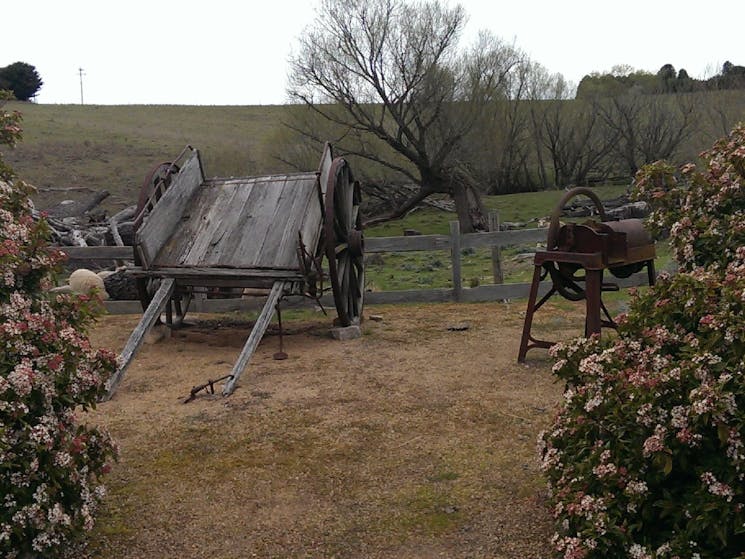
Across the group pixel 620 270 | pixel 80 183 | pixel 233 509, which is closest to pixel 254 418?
pixel 233 509

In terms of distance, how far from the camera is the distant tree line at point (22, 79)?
50.7 m

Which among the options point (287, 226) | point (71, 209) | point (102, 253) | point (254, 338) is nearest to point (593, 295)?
point (254, 338)

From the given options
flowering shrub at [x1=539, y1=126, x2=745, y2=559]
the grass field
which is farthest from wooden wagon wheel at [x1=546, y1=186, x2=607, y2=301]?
the grass field

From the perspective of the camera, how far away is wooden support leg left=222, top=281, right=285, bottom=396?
6031mm

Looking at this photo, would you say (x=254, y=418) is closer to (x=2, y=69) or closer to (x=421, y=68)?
(x=421, y=68)

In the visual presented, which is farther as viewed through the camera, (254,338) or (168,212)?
(168,212)

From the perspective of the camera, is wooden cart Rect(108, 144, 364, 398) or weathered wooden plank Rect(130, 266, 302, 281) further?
wooden cart Rect(108, 144, 364, 398)

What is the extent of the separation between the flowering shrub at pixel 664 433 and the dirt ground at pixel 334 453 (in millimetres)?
603

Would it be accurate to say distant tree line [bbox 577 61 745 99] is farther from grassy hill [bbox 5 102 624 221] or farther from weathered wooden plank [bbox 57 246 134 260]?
weathered wooden plank [bbox 57 246 134 260]

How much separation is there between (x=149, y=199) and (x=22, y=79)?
169 ft

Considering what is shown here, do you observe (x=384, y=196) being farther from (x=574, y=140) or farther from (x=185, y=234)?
(x=185, y=234)

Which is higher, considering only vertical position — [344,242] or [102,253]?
[344,242]

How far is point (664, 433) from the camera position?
271 cm

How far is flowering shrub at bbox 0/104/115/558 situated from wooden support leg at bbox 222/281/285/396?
218 centimetres
